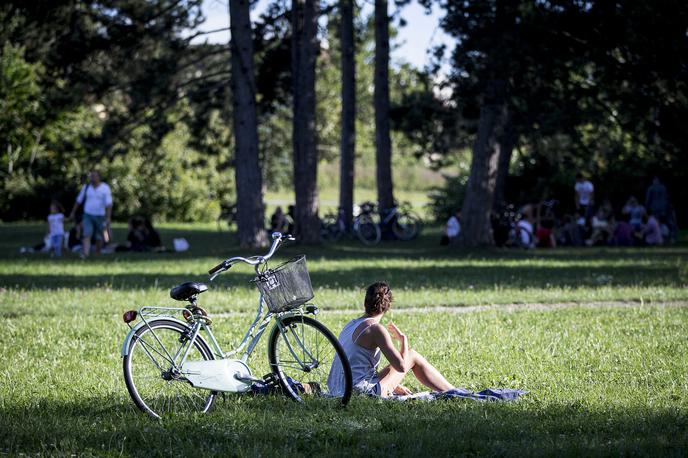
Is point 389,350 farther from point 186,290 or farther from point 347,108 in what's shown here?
point 347,108

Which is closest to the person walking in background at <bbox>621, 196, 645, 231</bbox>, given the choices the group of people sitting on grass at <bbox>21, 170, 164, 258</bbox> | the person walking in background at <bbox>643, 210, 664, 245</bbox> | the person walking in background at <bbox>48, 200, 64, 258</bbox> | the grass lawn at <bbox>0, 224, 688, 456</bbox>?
the person walking in background at <bbox>643, 210, 664, 245</bbox>

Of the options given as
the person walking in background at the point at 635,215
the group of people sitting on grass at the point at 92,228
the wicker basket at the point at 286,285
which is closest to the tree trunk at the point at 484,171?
the person walking in background at the point at 635,215

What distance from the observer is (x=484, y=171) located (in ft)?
81.9

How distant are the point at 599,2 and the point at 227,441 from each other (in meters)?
17.5

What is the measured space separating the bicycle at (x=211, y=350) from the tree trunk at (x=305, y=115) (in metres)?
18.7

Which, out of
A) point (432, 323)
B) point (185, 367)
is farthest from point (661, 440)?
point (432, 323)

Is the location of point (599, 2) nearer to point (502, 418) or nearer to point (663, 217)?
point (663, 217)

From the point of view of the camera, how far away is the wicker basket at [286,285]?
734 centimetres

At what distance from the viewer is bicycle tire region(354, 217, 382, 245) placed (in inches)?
1233

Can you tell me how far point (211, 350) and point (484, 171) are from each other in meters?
18.1

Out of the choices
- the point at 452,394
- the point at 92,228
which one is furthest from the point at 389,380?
the point at 92,228

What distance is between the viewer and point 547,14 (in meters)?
22.5

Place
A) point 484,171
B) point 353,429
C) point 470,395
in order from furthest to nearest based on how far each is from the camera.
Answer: point 484,171 < point 470,395 < point 353,429

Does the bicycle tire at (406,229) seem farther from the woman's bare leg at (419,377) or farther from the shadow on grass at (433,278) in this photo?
the woman's bare leg at (419,377)
